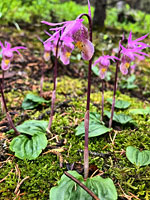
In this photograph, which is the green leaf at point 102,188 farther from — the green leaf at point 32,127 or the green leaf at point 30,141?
the green leaf at point 32,127

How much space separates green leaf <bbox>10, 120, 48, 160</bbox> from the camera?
1.64 meters

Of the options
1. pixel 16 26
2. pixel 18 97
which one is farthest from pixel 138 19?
pixel 18 97

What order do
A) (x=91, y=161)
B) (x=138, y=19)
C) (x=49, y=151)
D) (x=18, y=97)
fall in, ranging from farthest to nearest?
1. (x=138, y=19)
2. (x=18, y=97)
3. (x=49, y=151)
4. (x=91, y=161)

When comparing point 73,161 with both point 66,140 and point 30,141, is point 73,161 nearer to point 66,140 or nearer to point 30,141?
point 66,140

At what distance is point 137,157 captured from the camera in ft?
5.26

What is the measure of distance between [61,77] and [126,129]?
179 cm

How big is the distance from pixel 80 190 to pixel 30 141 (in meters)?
0.70

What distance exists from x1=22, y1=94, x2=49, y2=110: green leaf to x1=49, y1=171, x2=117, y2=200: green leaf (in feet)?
4.13

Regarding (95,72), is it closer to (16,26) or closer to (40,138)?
(40,138)

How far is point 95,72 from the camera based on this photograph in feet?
11.2

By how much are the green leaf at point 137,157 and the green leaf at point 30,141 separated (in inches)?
29.8

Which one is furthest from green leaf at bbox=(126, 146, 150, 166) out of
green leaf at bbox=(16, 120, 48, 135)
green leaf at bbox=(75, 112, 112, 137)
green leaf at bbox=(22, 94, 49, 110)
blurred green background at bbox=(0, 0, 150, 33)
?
blurred green background at bbox=(0, 0, 150, 33)

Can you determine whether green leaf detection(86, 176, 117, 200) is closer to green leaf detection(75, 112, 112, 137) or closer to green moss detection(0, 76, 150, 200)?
green moss detection(0, 76, 150, 200)

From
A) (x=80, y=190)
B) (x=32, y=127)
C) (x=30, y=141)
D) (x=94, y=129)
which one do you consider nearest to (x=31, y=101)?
(x=32, y=127)
